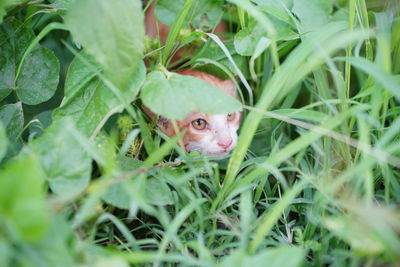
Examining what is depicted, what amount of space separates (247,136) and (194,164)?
0.20 meters

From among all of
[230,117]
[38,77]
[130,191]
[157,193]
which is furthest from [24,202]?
[230,117]

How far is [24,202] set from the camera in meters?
0.62

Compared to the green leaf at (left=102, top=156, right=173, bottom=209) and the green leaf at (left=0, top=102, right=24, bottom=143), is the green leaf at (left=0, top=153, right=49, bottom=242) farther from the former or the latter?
the green leaf at (left=0, top=102, right=24, bottom=143)

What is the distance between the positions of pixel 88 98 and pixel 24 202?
0.47m

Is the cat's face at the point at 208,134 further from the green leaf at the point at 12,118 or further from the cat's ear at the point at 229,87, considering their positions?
the green leaf at the point at 12,118

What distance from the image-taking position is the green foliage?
69cm

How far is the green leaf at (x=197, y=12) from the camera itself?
1.33m

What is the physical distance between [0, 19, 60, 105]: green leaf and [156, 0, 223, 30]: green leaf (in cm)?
38

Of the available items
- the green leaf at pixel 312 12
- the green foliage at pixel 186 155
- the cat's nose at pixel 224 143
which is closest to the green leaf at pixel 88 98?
the green foliage at pixel 186 155

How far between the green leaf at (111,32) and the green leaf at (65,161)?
152 mm

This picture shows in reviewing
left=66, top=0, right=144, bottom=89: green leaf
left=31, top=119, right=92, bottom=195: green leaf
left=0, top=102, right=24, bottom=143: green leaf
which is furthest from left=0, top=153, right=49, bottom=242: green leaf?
left=0, top=102, right=24, bottom=143: green leaf

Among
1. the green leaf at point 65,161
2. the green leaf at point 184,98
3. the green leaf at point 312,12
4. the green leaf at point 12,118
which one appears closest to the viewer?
the green leaf at point 65,161

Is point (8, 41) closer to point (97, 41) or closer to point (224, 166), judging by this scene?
point (97, 41)

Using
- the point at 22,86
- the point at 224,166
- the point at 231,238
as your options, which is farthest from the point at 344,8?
the point at 22,86
